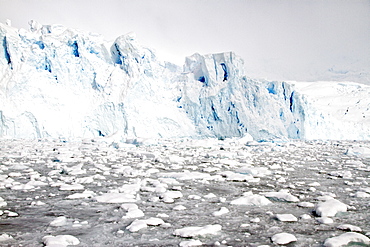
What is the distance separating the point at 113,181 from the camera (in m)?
5.69

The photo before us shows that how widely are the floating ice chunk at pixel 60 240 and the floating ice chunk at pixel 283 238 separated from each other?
181 cm

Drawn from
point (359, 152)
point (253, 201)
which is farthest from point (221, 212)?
point (359, 152)

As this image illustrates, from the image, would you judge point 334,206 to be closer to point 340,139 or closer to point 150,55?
point 150,55

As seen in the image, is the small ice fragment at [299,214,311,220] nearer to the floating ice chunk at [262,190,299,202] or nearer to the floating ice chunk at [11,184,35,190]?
the floating ice chunk at [262,190,299,202]

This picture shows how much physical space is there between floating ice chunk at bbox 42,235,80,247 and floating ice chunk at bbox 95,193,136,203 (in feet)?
4.93

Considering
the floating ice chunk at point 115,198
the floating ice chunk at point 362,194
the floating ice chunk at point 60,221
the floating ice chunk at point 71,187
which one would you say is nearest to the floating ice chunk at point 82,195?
the floating ice chunk at point 115,198

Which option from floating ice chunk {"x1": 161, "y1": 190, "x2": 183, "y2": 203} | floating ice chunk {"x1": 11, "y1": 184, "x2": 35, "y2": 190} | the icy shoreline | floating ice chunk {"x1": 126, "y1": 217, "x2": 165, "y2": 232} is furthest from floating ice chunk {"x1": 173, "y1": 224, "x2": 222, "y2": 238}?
floating ice chunk {"x1": 11, "y1": 184, "x2": 35, "y2": 190}

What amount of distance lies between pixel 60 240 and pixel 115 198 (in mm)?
1685

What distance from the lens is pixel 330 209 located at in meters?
3.46

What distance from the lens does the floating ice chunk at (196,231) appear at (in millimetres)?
2709

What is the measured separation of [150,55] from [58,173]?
57.4 feet

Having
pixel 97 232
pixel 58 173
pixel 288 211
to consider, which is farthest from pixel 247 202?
pixel 58 173

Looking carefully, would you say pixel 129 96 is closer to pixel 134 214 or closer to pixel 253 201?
pixel 253 201

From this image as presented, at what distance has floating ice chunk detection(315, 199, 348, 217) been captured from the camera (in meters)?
3.37
